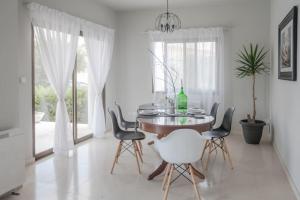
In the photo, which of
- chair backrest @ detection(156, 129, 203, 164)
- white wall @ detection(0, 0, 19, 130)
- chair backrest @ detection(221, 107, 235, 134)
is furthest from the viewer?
chair backrest @ detection(221, 107, 235, 134)

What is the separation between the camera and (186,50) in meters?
6.38

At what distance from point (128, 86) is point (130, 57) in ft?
2.24

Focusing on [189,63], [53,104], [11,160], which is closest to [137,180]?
[11,160]

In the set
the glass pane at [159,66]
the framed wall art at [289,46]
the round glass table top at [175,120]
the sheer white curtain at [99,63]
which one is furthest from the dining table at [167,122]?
the glass pane at [159,66]

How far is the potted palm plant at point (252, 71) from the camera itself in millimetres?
5320

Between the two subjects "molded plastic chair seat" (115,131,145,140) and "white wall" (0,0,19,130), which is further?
"molded plastic chair seat" (115,131,145,140)

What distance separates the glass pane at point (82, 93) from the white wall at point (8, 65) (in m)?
2.37

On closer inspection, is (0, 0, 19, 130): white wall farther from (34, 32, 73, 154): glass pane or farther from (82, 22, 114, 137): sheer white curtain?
(82, 22, 114, 137): sheer white curtain

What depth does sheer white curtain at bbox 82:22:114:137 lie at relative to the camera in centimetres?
578

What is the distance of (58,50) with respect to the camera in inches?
181

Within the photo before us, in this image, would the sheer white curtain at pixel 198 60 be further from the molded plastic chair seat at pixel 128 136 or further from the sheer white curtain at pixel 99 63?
the molded plastic chair seat at pixel 128 136

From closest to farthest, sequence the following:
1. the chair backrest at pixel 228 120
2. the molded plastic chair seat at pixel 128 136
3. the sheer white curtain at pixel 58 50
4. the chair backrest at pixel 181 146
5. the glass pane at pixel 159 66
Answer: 1. the chair backrest at pixel 181 146
2. the molded plastic chair seat at pixel 128 136
3. the chair backrest at pixel 228 120
4. the sheer white curtain at pixel 58 50
5. the glass pane at pixel 159 66

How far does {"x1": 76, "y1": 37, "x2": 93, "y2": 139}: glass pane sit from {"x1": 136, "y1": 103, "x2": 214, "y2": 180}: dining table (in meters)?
2.21

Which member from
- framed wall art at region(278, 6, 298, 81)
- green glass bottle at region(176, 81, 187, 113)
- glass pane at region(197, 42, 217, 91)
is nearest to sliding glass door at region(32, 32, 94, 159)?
green glass bottle at region(176, 81, 187, 113)
